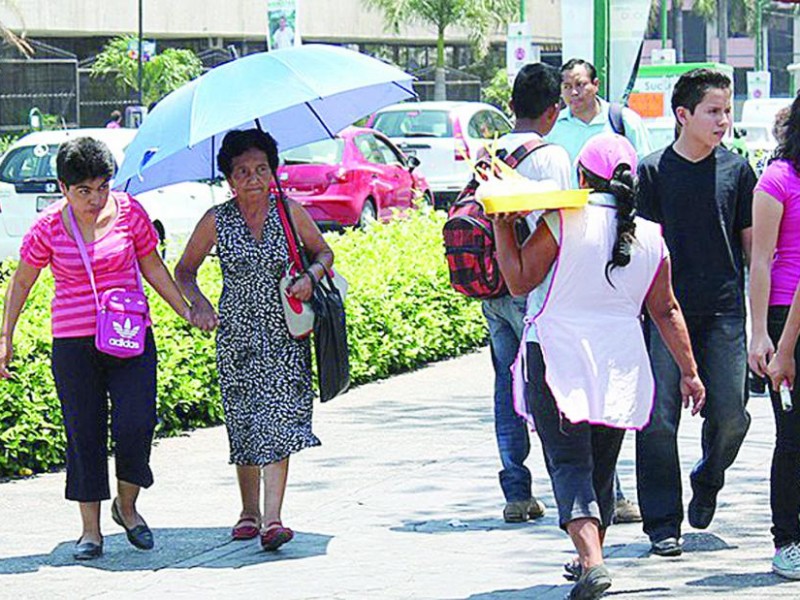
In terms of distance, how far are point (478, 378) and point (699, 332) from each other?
506 centimetres

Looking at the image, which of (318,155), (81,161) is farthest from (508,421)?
(318,155)

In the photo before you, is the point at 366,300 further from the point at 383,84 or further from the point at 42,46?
the point at 42,46

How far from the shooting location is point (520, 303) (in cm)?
711

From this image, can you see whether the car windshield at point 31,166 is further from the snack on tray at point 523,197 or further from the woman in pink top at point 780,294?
the snack on tray at point 523,197

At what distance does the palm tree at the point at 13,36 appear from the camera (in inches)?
1435

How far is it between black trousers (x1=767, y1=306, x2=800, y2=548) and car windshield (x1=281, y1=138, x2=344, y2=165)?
50.3 ft

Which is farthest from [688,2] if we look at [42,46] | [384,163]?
[384,163]

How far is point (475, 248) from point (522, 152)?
0.44 metres

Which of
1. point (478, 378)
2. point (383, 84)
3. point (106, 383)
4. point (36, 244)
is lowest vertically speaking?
point (478, 378)

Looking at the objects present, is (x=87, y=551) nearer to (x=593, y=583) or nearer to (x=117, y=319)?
(x=117, y=319)

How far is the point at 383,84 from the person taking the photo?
7.65m

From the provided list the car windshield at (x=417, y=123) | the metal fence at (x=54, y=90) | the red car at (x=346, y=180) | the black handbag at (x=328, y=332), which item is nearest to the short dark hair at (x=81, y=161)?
the black handbag at (x=328, y=332)

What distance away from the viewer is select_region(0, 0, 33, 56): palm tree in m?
36.4

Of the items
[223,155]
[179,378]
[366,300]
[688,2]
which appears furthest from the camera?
[688,2]
